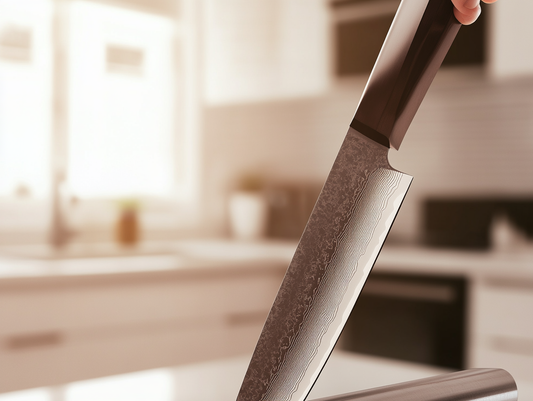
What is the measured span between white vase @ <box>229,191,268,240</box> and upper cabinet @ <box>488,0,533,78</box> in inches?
48.7

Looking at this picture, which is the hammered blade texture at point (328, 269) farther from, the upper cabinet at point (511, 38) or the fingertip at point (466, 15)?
the upper cabinet at point (511, 38)

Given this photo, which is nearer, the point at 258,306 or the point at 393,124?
the point at 393,124

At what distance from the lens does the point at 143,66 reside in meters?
2.78

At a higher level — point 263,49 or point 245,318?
point 263,49

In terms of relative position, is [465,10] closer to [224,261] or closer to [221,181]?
[224,261]

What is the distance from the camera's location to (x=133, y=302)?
1.91 meters

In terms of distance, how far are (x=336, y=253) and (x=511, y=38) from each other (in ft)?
6.26

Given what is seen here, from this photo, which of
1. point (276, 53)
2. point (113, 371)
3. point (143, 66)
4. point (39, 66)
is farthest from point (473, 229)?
point (39, 66)

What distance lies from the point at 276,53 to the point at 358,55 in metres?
0.50

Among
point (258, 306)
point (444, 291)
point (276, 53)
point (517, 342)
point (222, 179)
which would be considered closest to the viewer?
point (517, 342)

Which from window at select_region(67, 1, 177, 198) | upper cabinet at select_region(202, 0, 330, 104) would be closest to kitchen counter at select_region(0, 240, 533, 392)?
window at select_region(67, 1, 177, 198)

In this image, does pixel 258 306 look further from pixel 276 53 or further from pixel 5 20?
pixel 5 20

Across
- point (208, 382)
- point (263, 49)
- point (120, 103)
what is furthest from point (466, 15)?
point (263, 49)

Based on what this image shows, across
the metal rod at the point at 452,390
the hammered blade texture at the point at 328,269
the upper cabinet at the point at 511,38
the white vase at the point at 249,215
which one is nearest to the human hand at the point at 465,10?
the hammered blade texture at the point at 328,269
